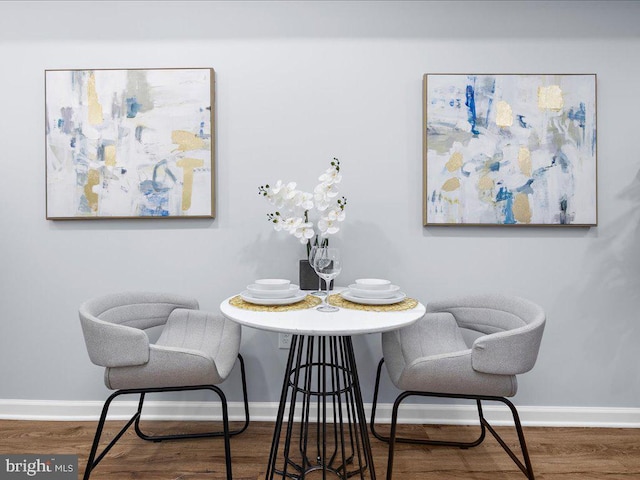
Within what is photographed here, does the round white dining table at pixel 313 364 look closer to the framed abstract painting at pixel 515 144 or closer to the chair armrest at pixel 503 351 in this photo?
A: the chair armrest at pixel 503 351

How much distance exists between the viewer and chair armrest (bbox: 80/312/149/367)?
5.05ft

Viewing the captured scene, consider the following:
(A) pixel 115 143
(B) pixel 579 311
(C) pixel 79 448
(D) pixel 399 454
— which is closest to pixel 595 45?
(B) pixel 579 311

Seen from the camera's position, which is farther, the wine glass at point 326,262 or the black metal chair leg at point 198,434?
the black metal chair leg at point 198,434

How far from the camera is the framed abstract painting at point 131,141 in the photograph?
7.05ft

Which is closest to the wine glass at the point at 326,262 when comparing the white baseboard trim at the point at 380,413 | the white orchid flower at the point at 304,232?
the white orchid flower at the point at 304,232

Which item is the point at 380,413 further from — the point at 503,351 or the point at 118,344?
the point at 118,344

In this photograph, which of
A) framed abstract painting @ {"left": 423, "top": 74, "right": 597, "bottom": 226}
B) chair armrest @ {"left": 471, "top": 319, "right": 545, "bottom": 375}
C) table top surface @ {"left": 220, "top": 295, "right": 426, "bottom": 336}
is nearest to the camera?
table top surface @ {"left": 220, "top": 295, "right": 426, "bottom": 336}

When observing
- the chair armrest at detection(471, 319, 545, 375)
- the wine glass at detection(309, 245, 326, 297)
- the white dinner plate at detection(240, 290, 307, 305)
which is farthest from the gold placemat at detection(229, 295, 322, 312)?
the chair armrest at detection(471, 319, 545, 375)

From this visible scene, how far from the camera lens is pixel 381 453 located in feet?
6.34

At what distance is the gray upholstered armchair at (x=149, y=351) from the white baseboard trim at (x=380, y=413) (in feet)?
0.65

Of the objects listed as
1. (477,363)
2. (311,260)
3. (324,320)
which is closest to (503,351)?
(477,363)

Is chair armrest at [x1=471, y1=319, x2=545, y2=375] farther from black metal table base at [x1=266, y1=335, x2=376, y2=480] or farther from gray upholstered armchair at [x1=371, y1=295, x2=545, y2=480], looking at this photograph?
black metal table base at [x1=266, y1=335, x2=376, y2=480]

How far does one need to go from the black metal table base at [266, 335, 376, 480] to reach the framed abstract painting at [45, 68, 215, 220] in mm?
995

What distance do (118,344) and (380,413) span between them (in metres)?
1.39
